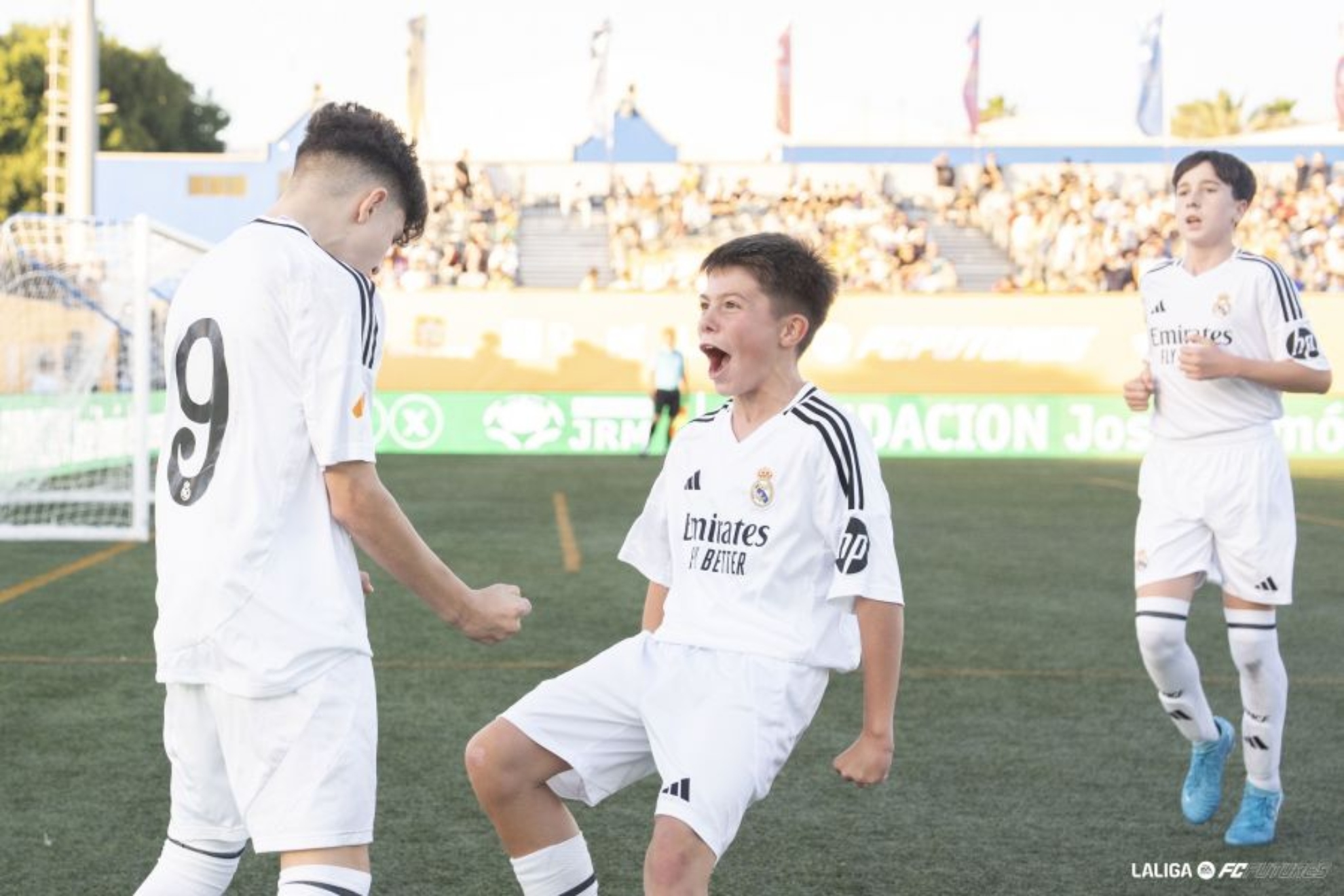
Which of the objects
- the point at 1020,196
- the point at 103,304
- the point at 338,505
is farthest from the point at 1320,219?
the point at 338,505

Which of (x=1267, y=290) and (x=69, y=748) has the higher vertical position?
(x=1267, y=290)

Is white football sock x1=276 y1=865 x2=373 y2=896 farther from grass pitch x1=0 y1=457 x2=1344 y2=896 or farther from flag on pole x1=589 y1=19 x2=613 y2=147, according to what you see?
flag on pole x1=589 y1=19 x2=613 y2=147

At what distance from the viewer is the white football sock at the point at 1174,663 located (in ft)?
17.6

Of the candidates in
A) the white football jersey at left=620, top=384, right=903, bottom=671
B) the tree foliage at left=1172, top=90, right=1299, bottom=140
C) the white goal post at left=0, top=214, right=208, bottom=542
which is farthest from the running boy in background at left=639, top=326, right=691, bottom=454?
the tree foliage at left=1172, top=90, right=1299, bottom=140

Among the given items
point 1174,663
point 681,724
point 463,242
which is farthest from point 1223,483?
point 463,242

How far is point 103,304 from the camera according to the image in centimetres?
1465

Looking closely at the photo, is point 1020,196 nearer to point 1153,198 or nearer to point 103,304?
point 1153,198

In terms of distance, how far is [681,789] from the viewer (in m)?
3.38

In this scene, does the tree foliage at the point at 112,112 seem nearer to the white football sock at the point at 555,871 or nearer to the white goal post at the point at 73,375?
the white goal post at the point at 73,375

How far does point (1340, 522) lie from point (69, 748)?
12.5m

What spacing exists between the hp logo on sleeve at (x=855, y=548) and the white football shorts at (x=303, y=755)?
1.04m

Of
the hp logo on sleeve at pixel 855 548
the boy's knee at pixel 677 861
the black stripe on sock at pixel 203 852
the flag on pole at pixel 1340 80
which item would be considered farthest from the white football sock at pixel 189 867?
the flag on pole at pixel 1340 80

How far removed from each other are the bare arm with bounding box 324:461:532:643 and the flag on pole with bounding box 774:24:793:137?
117 feet

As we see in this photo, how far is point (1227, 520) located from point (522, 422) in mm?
20234
